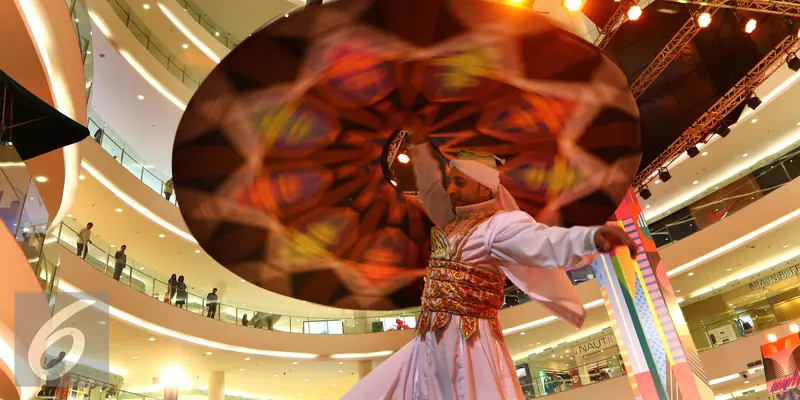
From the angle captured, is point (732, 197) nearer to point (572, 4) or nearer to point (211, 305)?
point (572, 4)

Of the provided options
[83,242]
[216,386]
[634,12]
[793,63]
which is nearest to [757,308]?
[793,63]

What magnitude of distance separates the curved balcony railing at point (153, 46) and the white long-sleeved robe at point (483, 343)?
16.4 m

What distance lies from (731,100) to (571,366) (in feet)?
34.3

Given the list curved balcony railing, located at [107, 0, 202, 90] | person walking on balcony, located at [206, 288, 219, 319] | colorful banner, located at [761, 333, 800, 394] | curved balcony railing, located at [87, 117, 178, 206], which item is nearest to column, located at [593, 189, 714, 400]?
colorful banner, located at [761, 333, 800, 394]

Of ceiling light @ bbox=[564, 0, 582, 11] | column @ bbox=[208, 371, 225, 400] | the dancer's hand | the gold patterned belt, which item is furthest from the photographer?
column @ bbox=[208, 371, 225, 400]

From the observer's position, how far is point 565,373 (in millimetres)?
A: 18078

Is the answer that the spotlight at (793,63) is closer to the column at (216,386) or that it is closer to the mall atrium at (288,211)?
the mall atrium at (288,211)

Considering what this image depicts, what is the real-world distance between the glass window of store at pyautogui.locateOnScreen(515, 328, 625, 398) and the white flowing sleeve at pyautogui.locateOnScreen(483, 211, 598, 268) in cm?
1557

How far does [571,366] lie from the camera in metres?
18.6

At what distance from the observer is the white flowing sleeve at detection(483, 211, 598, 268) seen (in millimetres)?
2170

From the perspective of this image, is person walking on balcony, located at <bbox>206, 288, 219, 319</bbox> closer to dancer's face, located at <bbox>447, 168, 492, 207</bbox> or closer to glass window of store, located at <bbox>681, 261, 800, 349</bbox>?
glass window of store, located at <bbox>681, 261, 800, 349</bbox>

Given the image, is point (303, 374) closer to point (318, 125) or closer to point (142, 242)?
point (142, 242)

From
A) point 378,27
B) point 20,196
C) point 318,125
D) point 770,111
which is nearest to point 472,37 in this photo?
point 378,27

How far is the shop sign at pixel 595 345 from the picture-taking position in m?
20.6
